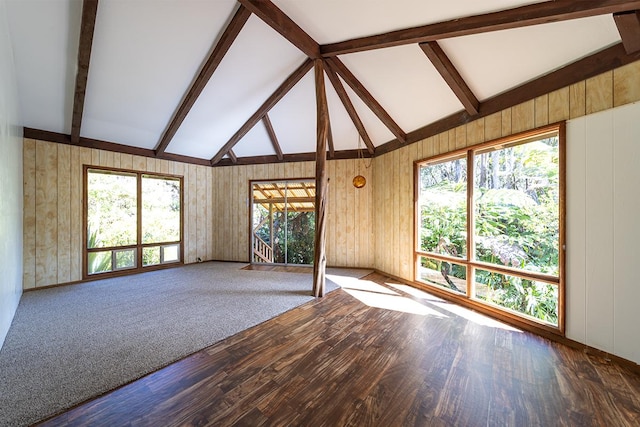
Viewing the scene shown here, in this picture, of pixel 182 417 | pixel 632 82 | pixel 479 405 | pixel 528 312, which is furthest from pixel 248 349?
pixel 632 82

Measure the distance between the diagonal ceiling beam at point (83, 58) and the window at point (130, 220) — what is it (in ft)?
3.46

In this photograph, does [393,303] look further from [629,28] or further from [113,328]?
[629,28]

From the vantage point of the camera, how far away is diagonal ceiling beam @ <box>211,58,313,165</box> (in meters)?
4.28

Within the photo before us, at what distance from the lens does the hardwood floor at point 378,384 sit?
63.8 inches

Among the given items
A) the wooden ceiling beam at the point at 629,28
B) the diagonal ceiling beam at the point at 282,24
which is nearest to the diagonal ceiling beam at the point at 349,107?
the diagonal ceiling beam at the point at 282,24

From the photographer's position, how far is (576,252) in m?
2.55

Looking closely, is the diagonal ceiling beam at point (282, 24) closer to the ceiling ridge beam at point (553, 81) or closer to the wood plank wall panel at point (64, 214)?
the ceiling ridge beam at point (553, 81)

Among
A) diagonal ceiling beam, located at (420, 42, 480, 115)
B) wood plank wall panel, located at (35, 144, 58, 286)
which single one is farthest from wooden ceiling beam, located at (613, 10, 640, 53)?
wood plank wall panel, located at (35, 144, 58, 286)

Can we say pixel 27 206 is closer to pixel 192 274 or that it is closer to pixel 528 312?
pixel 192 274

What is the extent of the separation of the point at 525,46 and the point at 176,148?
21.1 ft

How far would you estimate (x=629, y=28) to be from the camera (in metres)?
2.10

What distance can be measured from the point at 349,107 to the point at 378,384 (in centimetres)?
445

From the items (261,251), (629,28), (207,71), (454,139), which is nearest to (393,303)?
(454,139)

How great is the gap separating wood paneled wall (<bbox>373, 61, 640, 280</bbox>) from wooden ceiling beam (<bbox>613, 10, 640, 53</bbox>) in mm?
149
